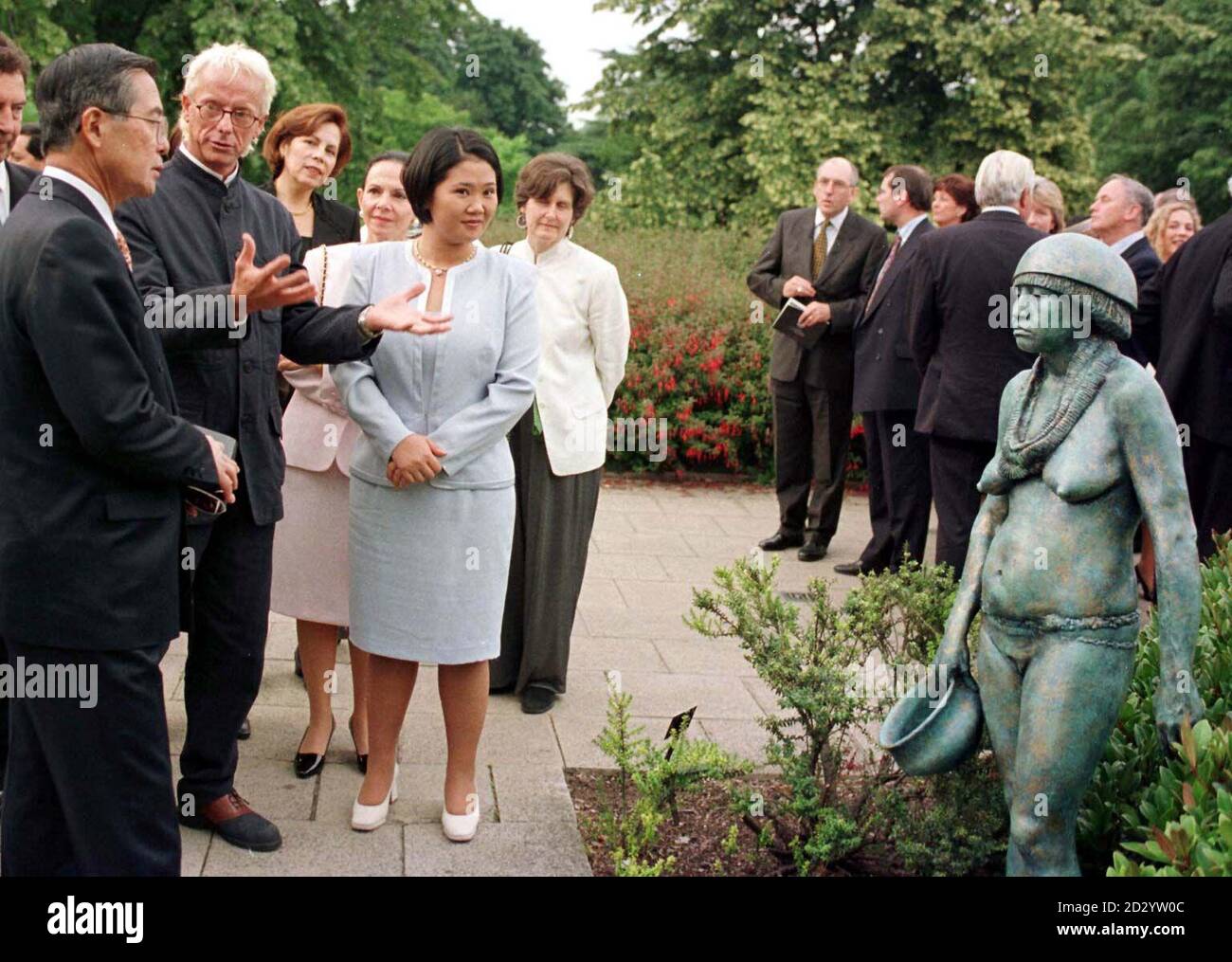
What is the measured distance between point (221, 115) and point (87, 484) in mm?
1506

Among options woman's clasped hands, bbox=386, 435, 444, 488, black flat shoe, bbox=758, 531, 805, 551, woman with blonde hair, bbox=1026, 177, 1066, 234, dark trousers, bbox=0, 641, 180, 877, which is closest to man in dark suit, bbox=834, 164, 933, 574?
black flat shoe, bbox=758, 531, 805, 551

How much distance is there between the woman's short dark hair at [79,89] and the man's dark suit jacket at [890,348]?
5.89m

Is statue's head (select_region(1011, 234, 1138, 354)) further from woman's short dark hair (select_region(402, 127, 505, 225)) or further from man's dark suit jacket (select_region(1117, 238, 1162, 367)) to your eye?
man's dark suit jacket (select_region(1117, 238, 1162, 367))

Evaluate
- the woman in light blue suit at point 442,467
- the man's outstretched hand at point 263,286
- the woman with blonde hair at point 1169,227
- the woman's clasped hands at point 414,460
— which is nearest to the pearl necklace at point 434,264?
the woman in light blue suit at point 442,467

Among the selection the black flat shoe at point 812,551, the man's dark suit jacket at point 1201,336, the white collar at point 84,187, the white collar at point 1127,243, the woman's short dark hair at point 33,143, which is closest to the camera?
the white collar at point 84,187

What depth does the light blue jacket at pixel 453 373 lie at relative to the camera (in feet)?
15.5

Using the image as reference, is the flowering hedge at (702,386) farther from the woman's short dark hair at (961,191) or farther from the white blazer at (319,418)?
the white blazer at (319,418)

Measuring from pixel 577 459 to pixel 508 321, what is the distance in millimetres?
1470

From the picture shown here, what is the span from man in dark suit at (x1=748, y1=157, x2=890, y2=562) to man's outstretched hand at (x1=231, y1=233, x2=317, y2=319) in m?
5.81

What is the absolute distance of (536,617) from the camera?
6.28 metres

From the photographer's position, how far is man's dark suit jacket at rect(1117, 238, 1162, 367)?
26.1 ft

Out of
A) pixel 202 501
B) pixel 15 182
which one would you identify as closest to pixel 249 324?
pixel 202 501

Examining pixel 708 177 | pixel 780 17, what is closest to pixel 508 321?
pixel 708 177

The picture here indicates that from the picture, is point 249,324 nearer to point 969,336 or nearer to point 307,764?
point 307,764
